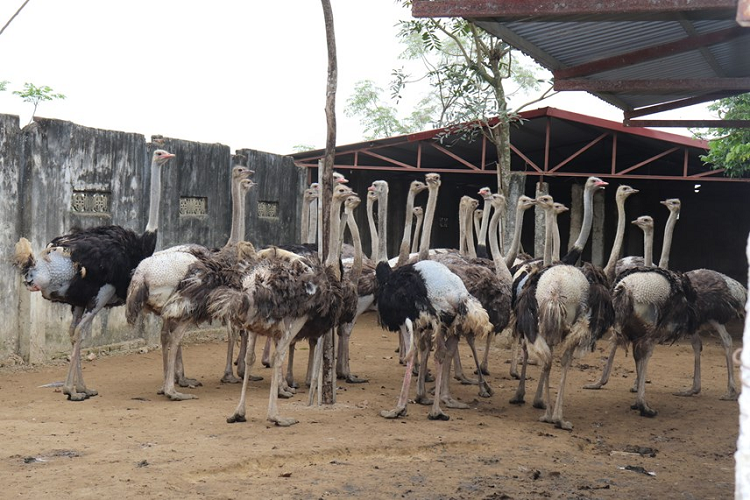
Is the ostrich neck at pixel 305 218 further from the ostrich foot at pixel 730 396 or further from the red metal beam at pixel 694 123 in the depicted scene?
the ostrich foot at pixel 730 396

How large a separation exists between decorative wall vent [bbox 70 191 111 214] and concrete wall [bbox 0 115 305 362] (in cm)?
2

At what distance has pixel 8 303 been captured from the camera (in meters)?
9.44

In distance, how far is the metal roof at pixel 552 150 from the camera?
1479 cm

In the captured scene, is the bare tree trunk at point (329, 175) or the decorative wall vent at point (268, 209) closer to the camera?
the bare tree trunk at point (329, 175)

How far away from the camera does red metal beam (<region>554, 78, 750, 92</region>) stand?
7.42m

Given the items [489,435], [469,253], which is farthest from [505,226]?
[489,435]

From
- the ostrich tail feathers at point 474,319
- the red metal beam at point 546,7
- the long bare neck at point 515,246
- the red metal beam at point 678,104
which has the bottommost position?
the ostrich tail feathers at point 474,319

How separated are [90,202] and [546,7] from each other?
6975 millimetres

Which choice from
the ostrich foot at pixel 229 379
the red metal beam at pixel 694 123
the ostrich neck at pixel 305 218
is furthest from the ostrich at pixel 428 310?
the ostrich neck at pixel 305 218

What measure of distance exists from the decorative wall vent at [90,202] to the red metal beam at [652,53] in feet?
18.6

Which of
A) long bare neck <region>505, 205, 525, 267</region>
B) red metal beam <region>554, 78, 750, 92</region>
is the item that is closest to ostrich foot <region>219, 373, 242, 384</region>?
long bare neck <region>505, 205, 525, 267</region>

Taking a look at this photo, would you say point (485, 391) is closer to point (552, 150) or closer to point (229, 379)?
point (229, 379)

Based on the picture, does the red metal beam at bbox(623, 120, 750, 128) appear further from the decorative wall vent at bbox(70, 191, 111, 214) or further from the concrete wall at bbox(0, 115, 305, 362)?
the decorative wall vent at bbox(70, 191, 111, 214)

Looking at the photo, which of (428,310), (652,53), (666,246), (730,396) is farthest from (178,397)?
(666,246)
